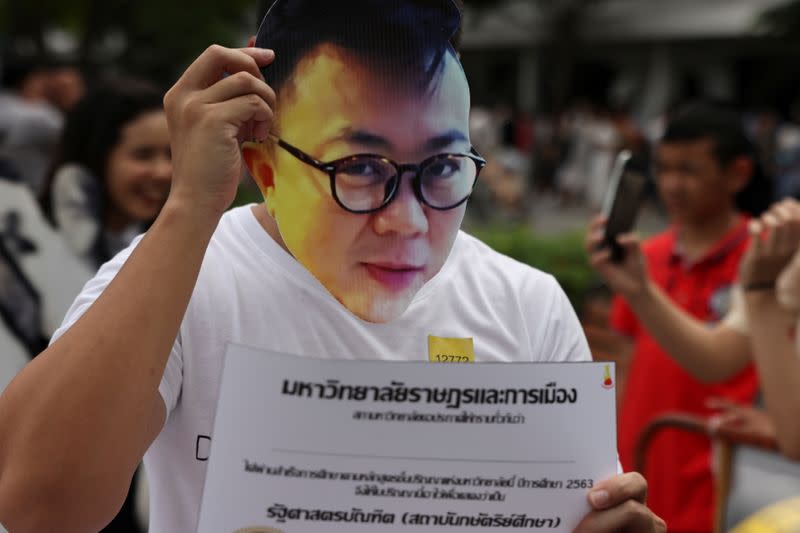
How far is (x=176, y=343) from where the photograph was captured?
4.88 ft

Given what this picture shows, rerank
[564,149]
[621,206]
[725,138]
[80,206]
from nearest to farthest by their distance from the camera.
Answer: [621,206]
[80,206]
[725,138]
[564,149]

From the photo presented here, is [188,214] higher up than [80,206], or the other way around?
[80,206]

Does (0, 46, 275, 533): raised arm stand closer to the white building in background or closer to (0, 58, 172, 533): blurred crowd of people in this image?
(0, 58, 172, 533): blurred crowd of people

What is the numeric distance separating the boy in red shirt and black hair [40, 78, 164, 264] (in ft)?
5.82

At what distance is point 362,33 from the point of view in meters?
1.45

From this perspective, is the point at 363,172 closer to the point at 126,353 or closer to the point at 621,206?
the point at 126,353

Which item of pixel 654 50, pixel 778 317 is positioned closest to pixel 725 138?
pixel 778 317

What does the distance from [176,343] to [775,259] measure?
223 centimetres

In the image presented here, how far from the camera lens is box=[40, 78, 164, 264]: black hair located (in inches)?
155

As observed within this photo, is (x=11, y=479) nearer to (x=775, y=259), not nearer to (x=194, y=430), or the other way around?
(x=194, y=430)

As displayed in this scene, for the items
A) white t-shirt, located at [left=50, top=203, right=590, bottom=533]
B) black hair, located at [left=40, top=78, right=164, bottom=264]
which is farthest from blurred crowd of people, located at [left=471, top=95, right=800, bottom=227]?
white t-shirt, located at [left=50, top=203, right=590, bottom=533]

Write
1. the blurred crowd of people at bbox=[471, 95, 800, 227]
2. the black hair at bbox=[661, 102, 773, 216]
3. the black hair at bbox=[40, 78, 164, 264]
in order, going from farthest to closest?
the blurred crowd of people at bbox=[471, 95, 800, 227] < the black hair at bbox=[661, 102, 773, 216] < the black hair at bbox=[40, 78, 164, 264]

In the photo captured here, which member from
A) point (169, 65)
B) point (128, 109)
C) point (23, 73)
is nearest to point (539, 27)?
point (169, 65)

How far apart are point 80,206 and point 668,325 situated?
6.16 feet
